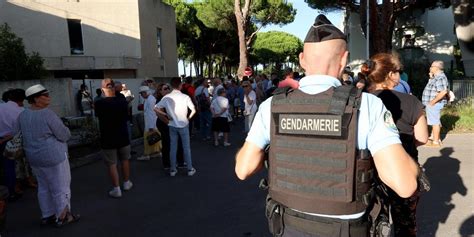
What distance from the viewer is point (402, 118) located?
2625 mm

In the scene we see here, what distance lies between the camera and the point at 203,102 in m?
10.3

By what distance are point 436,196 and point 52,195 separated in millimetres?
4788

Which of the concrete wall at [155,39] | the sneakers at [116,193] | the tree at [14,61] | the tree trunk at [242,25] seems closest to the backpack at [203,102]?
the sneakers at [116,193]

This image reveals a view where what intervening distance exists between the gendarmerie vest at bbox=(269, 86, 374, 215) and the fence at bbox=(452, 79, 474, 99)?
12194mm

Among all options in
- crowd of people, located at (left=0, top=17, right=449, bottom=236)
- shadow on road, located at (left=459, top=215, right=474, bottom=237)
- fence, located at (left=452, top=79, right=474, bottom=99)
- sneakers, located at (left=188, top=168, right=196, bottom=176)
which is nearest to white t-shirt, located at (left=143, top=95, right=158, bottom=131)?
sneakers, located at (left=188, top=168, right=196, bottom=176)

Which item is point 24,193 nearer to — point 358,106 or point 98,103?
point 98,103

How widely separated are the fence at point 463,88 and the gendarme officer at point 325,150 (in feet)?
39.9

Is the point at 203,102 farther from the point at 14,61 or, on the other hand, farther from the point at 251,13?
the point at 251,13

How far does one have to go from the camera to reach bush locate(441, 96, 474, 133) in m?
9.47

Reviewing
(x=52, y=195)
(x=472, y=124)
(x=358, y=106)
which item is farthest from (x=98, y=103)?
(x=472, y=124)

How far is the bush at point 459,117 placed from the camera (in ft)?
31.1

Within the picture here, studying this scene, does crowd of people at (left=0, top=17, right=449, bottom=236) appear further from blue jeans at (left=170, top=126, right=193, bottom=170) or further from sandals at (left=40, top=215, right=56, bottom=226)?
blue jeans at (left=170, top=126, right=193, bottom=170)

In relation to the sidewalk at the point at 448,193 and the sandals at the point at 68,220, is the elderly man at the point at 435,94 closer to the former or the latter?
the sidewalk at the point at 448,193

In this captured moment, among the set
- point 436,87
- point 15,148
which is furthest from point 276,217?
point 436,87
